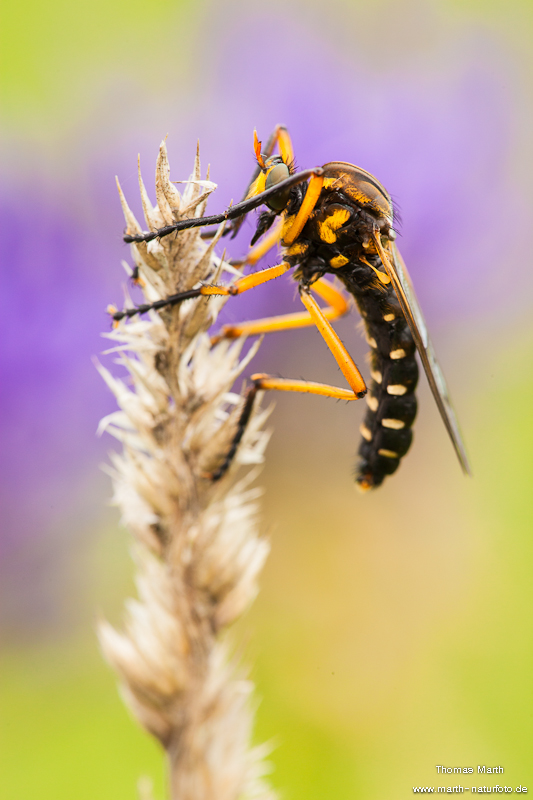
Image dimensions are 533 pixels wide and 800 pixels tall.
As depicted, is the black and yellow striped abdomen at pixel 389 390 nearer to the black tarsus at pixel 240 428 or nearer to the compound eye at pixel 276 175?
the compound eye at pixel 276 175

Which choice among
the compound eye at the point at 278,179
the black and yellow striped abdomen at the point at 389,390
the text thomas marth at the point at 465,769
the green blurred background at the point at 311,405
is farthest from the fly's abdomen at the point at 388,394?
the text thomas marth at the point at 465,769

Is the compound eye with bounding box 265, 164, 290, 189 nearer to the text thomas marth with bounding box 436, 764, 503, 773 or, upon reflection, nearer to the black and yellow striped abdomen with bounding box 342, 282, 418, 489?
the black and yellow striped abdomen with bounding box 342, 282, 418, 489

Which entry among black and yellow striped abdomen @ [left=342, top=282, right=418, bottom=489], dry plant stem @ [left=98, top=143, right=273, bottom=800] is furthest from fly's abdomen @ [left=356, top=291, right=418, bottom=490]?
dry plant stem @ [left=98, top=143, right=273, bottom=800]

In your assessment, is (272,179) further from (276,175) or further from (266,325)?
(266,325)

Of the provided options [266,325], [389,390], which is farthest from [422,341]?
[266,325]

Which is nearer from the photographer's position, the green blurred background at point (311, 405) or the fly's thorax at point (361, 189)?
the fly's thorax at point (361, 189)

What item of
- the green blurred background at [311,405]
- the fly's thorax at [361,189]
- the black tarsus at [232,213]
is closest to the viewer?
the black tarsus at [232,213]

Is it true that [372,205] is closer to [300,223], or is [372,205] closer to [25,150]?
[300,223]
